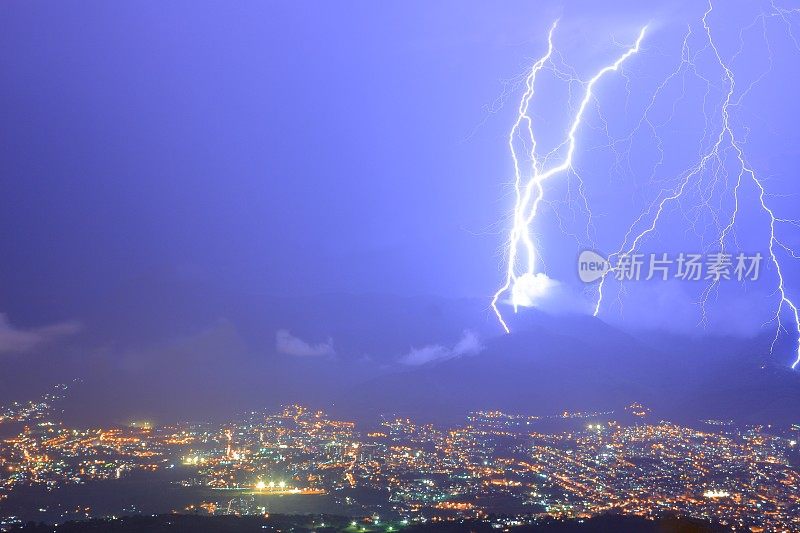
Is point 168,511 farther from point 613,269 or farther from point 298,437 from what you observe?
point 613,269

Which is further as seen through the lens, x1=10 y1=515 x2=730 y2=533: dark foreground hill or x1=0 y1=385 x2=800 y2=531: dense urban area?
x1=0 y1=385 x2=800 y2=531: dense urban area

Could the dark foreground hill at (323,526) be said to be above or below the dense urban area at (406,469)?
below

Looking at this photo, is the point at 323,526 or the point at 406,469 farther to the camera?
the point at 406,469

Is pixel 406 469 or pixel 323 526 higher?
pixel 406 469

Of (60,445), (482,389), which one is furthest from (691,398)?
(60,445)
